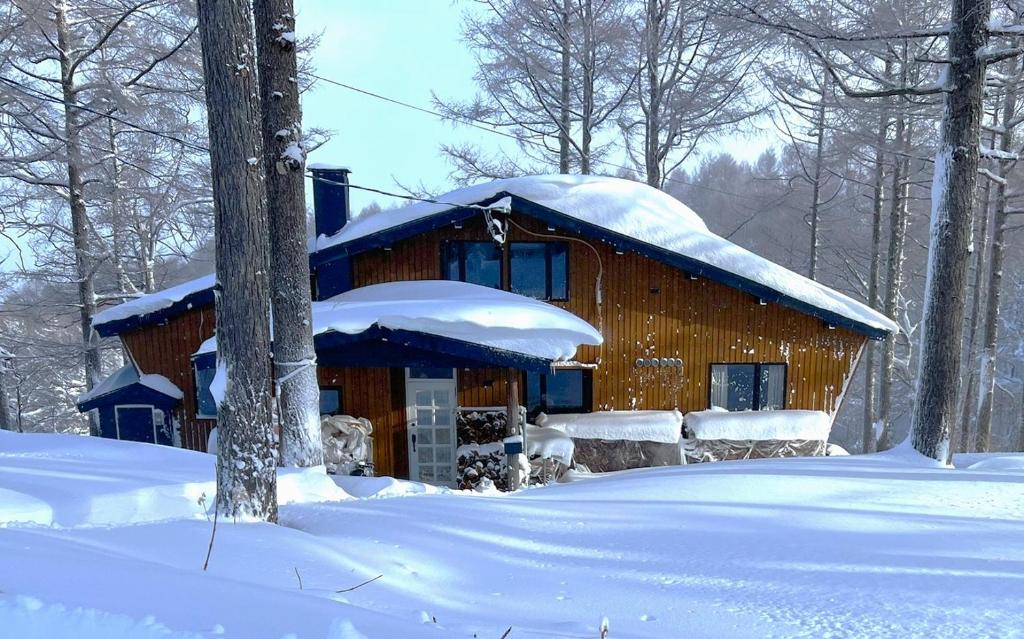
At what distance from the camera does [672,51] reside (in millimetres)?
15805

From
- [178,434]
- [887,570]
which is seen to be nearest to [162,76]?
[178,434]

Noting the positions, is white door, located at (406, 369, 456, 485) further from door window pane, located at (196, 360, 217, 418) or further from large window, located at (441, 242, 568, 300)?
door window pane, located at (196, 360, 217, 418)

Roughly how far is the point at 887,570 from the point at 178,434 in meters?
12.6

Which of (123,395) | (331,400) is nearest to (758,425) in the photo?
(331,400)

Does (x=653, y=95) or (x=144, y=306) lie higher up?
(x=653, y=95)

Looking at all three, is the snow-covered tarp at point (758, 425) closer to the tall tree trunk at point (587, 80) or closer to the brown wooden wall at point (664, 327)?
the brown wooden wall at point (664, 327)

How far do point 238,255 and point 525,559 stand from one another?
3271mm

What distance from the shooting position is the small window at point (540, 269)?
11219 millimetres

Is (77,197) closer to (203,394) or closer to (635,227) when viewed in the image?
(203,394)

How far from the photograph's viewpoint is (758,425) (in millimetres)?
10688

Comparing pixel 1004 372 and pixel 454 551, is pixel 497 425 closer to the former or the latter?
pixel 454 551

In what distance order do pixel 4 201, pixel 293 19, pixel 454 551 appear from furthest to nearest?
pixel 4 201 → pixel 293 19 → pixel 454 551

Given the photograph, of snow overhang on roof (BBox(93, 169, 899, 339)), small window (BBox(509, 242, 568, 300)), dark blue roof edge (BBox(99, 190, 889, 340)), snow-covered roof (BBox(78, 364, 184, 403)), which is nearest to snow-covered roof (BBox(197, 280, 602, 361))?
small window (BBox(509, 242, 568, 300))

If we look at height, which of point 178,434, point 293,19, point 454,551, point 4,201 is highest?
point 293,19
